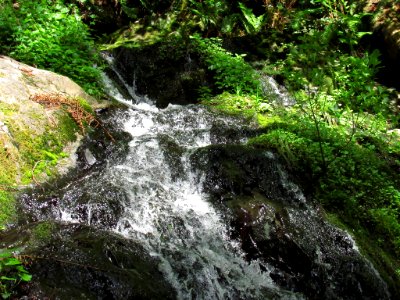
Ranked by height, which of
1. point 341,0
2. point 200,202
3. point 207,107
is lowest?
point 207,107

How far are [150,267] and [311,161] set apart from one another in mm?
3406

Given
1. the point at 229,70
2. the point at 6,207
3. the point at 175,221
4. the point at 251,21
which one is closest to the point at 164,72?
the point at 229,70

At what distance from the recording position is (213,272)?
12.6 feet

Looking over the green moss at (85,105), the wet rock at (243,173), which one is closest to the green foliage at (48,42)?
the green moss at (85,105)

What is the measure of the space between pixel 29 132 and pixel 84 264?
261 cm

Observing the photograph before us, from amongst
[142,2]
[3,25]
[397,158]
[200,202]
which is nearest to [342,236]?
[200,202]

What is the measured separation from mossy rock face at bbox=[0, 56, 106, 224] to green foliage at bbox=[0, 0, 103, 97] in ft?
3.19

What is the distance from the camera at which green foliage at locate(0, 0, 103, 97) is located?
7180mm

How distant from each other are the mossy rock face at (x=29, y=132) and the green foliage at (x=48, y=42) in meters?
0.97

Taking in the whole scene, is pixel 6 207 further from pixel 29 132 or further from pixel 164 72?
pixel 164 72

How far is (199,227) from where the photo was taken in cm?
448

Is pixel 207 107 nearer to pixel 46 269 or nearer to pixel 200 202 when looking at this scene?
pixel 200 202

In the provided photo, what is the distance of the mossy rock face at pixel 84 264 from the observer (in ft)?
9.22

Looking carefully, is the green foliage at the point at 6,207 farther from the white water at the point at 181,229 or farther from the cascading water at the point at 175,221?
the white water at the point at 181,229
